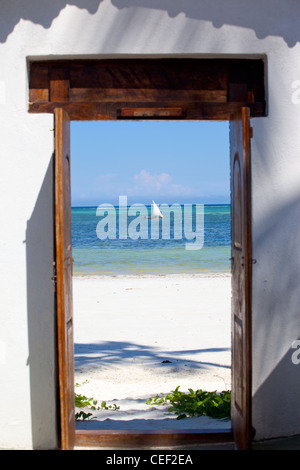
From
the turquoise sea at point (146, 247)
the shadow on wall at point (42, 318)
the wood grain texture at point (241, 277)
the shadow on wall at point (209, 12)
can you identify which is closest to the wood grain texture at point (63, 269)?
the shadow on wall at point (42, 318)

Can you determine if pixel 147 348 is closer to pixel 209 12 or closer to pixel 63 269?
pixel 63 269

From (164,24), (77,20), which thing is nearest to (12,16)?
(77,20)

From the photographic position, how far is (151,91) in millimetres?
4246

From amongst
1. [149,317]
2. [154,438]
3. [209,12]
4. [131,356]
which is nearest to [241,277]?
[154,438]

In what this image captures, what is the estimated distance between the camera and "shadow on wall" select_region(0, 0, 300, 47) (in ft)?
13.5

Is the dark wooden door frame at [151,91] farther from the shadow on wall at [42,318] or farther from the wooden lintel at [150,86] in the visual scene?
the shadow on wall at [42,318]

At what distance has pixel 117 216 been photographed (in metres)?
45.2

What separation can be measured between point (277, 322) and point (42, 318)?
178 cm

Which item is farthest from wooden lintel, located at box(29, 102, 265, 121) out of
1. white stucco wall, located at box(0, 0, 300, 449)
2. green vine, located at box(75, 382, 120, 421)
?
green vine, located at box(75, 382, 120, 421)

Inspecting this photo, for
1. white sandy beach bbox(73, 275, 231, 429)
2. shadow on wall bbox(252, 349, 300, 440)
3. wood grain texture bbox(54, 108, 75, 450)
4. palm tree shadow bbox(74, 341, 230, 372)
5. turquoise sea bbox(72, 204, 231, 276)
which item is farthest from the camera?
turquoise sea bbox(72, 204, 231, 276)

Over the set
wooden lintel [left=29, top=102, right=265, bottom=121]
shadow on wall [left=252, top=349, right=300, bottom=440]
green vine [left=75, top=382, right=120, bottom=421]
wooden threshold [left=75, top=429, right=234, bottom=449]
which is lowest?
green vine [left=75, top=382, right=120, bottom=421]

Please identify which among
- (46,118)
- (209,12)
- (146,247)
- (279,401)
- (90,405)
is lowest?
(90,405)

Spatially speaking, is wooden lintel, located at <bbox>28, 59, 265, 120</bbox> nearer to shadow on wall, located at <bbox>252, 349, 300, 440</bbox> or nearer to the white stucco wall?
the white stucco wall

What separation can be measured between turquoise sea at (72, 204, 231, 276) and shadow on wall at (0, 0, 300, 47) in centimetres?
1495
